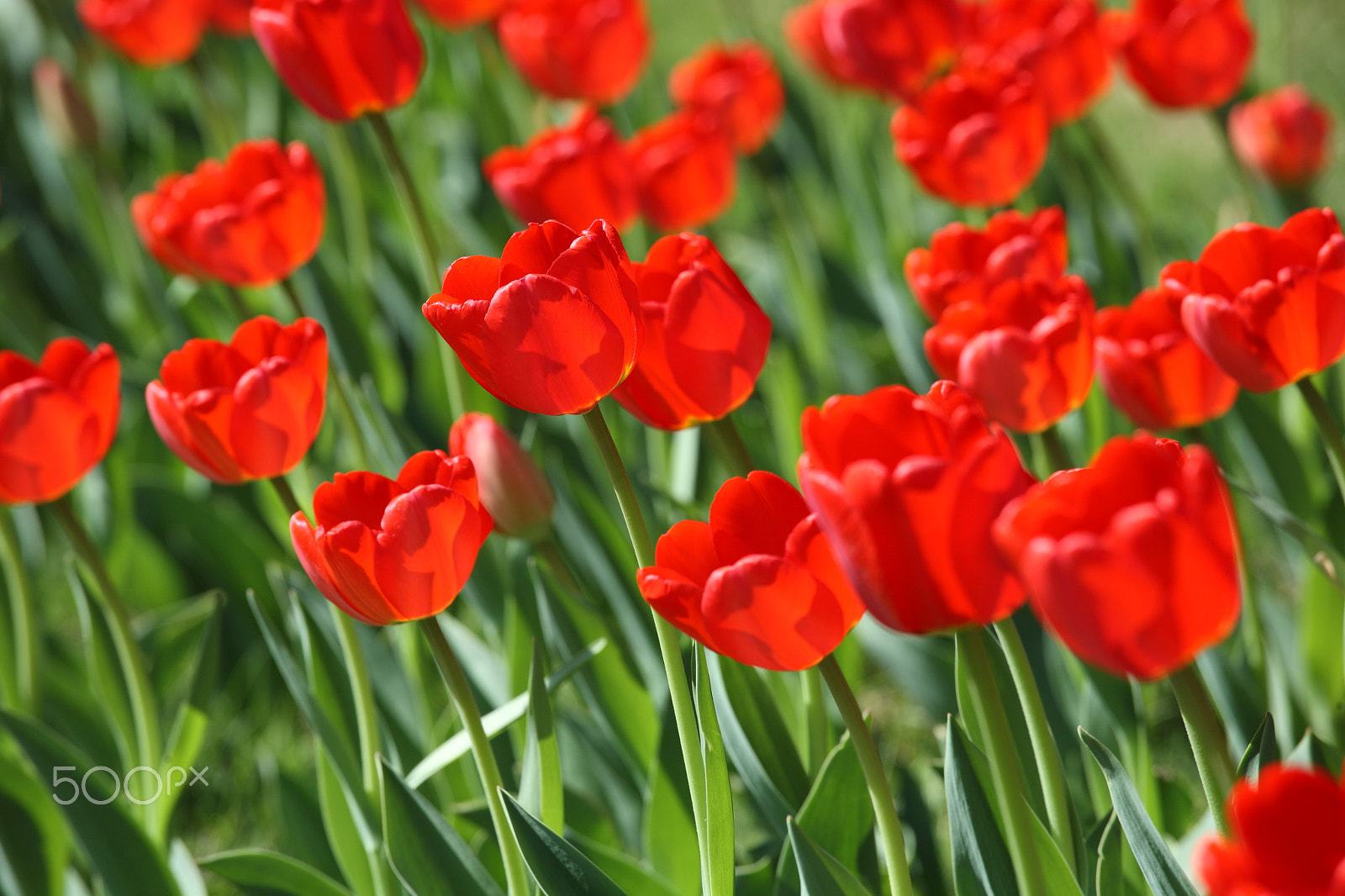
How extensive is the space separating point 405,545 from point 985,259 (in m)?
0.72

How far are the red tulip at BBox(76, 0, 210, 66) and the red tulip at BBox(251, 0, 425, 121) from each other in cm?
122

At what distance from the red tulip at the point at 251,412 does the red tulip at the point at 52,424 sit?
10cm

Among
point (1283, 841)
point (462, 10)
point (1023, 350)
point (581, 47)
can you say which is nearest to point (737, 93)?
point (581, 47)

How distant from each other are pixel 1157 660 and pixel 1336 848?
102mm

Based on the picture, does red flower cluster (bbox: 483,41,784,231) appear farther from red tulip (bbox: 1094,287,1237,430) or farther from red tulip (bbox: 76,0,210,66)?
red tulip (bbox: 76,0,210,66)

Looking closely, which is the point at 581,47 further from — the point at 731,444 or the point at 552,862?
the point at 552,862

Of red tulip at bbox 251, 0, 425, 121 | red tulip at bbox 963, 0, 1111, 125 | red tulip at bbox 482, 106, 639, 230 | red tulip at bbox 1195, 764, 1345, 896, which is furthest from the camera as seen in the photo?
red tulip at bbox 963, 0, 1111, 125

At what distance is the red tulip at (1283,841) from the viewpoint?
50 centimetres

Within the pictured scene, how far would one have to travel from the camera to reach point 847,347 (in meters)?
2.01

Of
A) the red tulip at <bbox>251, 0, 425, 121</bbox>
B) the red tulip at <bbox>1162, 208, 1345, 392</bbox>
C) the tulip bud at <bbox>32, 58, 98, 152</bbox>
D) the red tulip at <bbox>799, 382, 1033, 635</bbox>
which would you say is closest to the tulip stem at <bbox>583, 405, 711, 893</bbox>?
the red tulip at <bbox>799, 382, 1033, 635</bbox>

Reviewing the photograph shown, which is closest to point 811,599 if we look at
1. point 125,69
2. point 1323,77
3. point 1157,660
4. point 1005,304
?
point 1157,660

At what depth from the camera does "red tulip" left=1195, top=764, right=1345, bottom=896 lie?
50cm

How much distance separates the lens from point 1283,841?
0.52 metres

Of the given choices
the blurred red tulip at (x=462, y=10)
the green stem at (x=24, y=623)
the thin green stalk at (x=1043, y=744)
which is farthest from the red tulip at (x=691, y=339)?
the blurred red tulip at (x=462, y=10)
